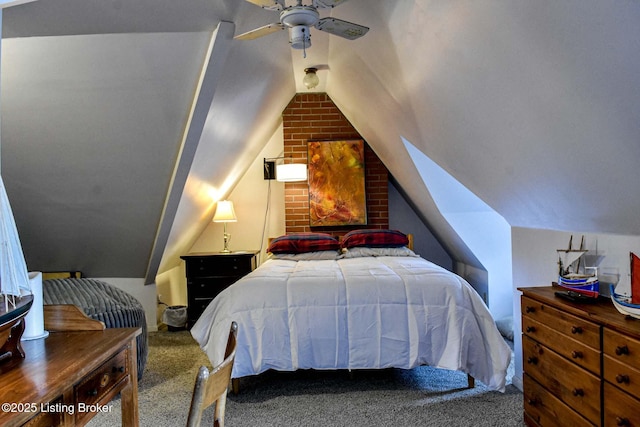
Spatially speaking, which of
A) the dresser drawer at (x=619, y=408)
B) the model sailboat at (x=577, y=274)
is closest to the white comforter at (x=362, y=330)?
the model sailboat at (x=577, y=274)

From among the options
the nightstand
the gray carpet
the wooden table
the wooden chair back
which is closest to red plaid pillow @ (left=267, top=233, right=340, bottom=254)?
the nightstand

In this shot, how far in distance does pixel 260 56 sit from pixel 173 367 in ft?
7.70

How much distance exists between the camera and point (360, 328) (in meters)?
2.71

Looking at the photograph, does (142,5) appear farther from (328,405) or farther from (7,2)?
(328,405)

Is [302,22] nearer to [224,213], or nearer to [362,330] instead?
[362,330]

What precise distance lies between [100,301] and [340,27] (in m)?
2.19

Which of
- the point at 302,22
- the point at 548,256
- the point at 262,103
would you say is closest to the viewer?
the point at 302,22

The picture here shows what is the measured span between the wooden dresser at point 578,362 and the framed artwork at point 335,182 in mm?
2879

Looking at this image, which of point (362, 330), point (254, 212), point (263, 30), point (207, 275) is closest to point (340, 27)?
point (263, 30)

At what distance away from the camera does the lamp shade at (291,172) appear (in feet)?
15.6

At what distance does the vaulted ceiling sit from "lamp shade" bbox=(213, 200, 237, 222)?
550 millimetres

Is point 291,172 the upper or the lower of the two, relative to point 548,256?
upper

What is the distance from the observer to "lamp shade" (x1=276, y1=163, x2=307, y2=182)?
4.75 m

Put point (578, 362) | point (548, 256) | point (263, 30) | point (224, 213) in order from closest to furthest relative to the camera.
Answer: point (578, 362) → point (263, 30) → point (548, 256) → point (224, 213)
